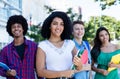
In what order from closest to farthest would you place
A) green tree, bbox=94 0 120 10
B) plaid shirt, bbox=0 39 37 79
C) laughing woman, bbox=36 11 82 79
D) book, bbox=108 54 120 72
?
laughing woman, bbox=36 11 82 79, plaid shirt, bbox=0 39 37 79, book, bbox=108 54 120 72, green tree, bbox=94 0 120 10

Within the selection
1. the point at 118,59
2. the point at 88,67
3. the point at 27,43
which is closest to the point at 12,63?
the point at 27,43

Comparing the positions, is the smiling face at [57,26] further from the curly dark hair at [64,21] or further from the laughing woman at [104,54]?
the laughing woman at [104,54]

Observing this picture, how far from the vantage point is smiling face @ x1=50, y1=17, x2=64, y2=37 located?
3644 millimetres

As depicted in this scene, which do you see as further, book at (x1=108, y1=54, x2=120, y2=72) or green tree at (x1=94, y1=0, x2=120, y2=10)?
green tree at (x1=94, y1=0, x2=120, y2=10)

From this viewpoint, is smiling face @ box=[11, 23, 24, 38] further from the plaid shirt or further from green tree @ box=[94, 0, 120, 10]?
green tree @ box=[94, 0, 120, 10]

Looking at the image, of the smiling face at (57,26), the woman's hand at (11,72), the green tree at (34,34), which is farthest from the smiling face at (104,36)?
the green tree at (34,34)

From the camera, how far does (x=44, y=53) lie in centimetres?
360

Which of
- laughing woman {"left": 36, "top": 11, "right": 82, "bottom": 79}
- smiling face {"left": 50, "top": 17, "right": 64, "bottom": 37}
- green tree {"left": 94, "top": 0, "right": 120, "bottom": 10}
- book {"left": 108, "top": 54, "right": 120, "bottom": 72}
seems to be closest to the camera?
laughing woman {"left": 36, "top": 11, "right": 82, "bottom": 79}

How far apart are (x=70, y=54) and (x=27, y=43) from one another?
63cm

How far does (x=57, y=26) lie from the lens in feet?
11.9

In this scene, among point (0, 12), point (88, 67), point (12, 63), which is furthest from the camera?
point (0, 12)

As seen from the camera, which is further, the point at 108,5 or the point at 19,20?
the point at 108,5

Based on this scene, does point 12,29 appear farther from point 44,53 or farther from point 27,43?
point 44,53

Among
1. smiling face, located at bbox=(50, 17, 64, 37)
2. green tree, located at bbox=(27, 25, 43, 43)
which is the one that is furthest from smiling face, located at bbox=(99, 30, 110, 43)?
green tree, located at bbox=(27, 25, 43, 43)
